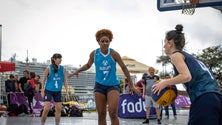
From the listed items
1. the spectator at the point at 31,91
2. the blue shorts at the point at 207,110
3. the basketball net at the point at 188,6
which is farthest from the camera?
the spectator at the point at 31,91

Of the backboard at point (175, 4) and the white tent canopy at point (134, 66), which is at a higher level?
the backboard at point (175, 4)

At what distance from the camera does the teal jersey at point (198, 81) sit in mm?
4223

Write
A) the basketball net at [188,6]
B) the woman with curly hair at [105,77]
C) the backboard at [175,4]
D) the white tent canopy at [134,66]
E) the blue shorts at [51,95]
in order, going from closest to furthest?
the woman with curly hair at [105,77] < the blue shorts at [51,95] < the basketball net at [188,6] < the backboard at [175,4] < the white tent canopy at [134,66]

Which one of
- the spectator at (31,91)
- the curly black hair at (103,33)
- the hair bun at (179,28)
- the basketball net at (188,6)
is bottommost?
the spectator at (31,91)

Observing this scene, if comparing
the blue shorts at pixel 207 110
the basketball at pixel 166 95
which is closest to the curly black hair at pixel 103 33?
the basketball at pixel 166 95

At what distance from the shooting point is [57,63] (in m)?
10.4

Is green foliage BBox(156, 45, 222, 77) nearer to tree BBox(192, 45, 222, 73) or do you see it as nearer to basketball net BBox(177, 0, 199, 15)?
tree BBox(192, 45, 222, 73)

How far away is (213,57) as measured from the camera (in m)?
49.8

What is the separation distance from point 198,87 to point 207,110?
0.86 ft

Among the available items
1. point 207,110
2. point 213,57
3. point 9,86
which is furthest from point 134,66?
point 213,57

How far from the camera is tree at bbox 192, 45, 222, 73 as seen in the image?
4875cm

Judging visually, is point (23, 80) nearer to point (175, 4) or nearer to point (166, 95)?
point (175, 4)

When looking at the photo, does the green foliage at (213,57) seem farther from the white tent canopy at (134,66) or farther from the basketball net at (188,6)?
the basketball net at (188,6)

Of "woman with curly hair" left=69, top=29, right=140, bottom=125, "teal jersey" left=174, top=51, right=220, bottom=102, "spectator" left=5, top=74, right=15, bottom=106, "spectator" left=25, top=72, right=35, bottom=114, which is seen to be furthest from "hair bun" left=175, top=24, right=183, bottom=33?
"spectator" left=5, top=74, right=15, bottom=106
